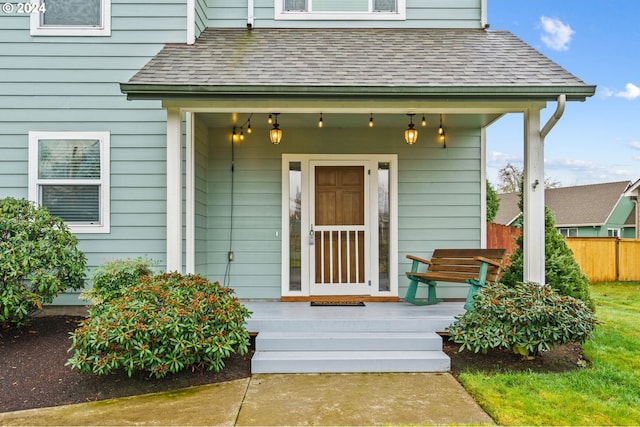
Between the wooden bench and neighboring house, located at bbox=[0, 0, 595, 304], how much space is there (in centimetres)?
33

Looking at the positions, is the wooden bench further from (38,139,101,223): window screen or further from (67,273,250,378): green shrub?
(38,139,101,223): window screen

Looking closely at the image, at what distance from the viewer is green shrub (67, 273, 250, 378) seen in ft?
12.4

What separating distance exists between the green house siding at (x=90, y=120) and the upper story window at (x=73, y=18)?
0.09 meters

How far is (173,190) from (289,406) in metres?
2.39

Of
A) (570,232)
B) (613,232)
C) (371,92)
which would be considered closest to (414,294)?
(371,92)

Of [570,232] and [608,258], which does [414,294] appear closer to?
[608,258]

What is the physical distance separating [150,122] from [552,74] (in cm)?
435

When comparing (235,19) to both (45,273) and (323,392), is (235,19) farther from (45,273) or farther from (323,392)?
(323,392)

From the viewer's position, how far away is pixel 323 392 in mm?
3846

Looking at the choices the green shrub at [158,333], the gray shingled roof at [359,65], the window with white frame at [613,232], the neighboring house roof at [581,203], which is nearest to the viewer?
the green shrub at [158,333]

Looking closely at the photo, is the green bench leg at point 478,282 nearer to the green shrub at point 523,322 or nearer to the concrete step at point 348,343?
the green shrub at point 523,322

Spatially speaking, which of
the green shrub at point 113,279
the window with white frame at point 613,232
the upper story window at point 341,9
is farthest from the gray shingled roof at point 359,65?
the window with white frame at point 613,232

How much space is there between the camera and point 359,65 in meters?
5.20

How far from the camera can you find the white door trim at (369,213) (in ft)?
21.1
